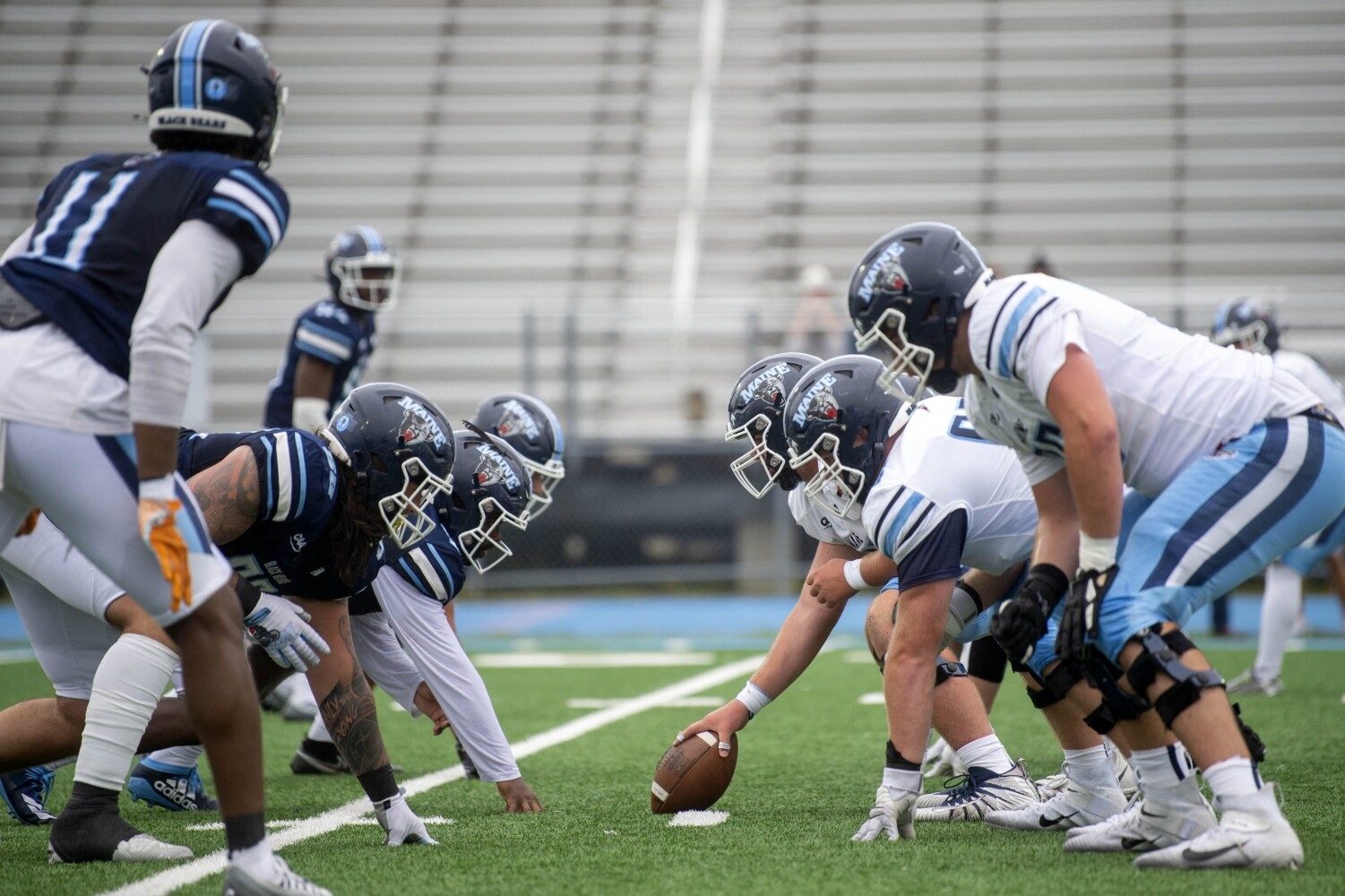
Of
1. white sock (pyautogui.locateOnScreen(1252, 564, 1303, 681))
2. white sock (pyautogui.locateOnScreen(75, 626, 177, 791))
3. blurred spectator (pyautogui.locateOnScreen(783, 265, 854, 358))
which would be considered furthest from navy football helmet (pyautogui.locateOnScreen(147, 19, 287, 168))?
blurred spectator (pyautogui.locateOnScreen(783, 265, 854, 358))

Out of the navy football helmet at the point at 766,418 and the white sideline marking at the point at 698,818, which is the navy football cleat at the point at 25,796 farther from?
the navy football helmet at the point at 766,418

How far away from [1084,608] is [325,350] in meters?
4.66

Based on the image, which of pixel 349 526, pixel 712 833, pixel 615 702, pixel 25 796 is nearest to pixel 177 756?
pixel 25 796

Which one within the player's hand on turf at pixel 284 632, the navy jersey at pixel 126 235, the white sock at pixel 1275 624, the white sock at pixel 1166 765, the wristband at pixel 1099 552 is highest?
the navy jersey at pixel 126 235

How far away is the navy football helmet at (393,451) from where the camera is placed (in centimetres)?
373

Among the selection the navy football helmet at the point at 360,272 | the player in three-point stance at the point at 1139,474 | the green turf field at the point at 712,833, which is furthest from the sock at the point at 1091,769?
the navy football helmet at the point at 360,272

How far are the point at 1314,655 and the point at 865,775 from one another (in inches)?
180

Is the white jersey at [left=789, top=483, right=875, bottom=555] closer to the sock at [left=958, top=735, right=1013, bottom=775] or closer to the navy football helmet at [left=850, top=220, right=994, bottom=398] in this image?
the sock at [left=958, top=735, right=1013, bottom=775]

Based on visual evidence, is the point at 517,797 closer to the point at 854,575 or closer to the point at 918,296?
the point at 854,575

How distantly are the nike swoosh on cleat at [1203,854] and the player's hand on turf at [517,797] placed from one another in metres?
1.75

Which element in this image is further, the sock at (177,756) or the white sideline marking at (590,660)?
the white sideline marking at (590,660)

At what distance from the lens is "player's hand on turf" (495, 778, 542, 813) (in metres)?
4.00

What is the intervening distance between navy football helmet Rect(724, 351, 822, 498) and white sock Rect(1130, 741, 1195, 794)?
1399 millimetres

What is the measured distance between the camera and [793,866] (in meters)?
3.19
